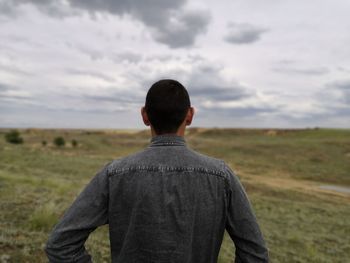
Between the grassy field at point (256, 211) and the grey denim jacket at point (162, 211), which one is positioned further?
the grassy field at point (256, 211)

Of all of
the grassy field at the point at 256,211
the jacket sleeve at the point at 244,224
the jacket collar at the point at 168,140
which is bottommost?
the grassy field at the point at 256,211

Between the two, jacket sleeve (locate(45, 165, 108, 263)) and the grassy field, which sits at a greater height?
jacket sleeve (locate(45, 165, 108, 263))

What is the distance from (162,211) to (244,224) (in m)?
0.48

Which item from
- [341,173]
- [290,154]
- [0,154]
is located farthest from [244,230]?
[290,154]

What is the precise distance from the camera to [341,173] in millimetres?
36469

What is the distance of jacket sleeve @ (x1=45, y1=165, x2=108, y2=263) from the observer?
2072 millimetres

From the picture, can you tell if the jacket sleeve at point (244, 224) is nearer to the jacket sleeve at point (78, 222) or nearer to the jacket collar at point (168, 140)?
the jacket collar at point (168, 140)

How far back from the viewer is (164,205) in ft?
6.67

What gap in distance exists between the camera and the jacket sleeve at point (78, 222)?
207cm

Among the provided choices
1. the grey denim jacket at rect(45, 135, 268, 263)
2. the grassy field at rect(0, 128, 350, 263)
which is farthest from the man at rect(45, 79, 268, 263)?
the grassy field at rect(0, 128, 350, 263)

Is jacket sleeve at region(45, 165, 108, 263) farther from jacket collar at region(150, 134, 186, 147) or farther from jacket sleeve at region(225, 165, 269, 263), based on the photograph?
jacket sleeve at region(225, 165, 269, 263)

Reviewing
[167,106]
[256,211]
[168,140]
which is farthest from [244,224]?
[256,211]

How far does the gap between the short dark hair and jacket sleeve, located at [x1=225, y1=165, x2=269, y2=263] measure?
41cm

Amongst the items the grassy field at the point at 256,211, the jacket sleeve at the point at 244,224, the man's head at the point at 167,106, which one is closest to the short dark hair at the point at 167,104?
the man's head at the point at 167,106
